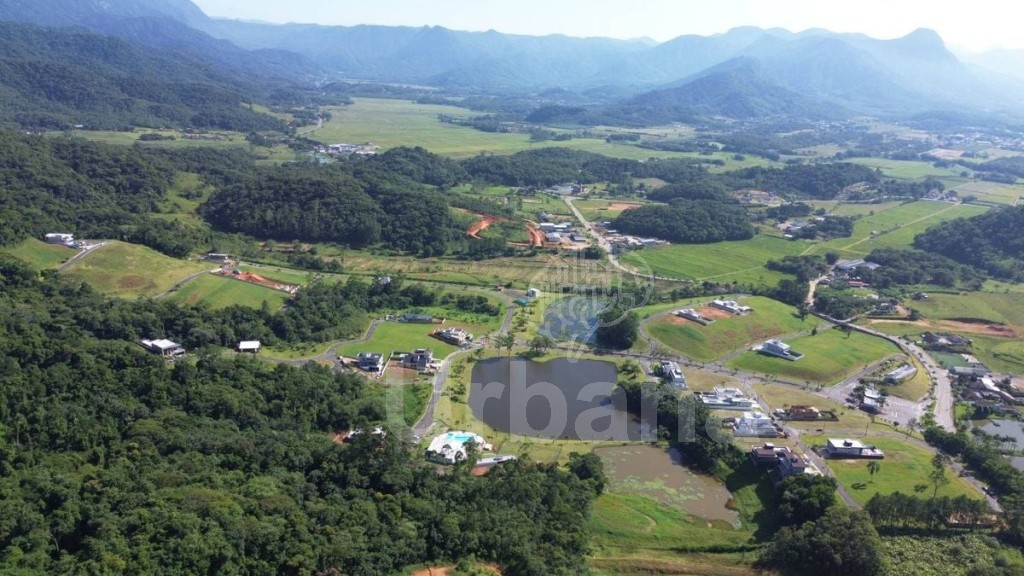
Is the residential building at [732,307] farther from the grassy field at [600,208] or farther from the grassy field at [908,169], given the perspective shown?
the grassy field at [908,169]

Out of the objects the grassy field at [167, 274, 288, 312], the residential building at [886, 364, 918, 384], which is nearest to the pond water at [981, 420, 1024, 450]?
the residential building at [886, 364, 918, 384]

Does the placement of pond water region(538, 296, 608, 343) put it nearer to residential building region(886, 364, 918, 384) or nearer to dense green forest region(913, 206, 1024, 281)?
residential building region(886, 364, 918, 384)

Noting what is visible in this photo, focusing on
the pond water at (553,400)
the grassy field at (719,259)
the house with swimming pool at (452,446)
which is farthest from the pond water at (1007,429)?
the house with swimming pool at (452,446)

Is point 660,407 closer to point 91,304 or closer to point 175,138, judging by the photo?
point 91,304

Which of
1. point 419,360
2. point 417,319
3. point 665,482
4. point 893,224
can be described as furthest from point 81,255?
point 893,224

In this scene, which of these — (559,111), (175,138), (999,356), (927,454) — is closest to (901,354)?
(999,356)

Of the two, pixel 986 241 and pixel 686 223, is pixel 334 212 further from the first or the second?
pixel 986 241
